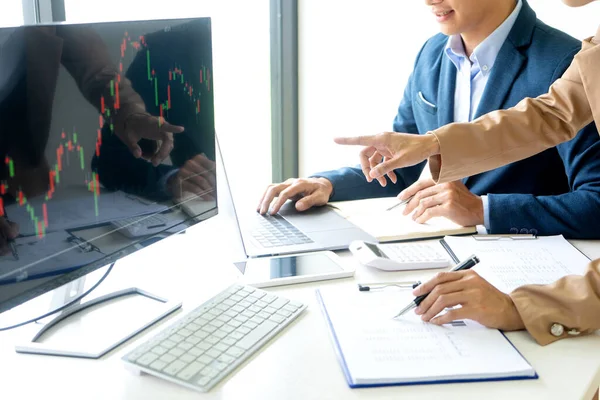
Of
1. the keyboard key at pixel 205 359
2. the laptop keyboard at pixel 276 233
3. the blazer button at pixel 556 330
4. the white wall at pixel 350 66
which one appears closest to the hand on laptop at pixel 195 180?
the laptop keyboard at pixel 276 233

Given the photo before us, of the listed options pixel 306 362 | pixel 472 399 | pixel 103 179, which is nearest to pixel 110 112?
pixel 103 179

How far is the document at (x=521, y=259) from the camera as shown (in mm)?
1200

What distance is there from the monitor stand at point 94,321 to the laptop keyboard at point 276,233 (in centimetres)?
34

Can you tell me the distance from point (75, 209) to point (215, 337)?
0.89 feet

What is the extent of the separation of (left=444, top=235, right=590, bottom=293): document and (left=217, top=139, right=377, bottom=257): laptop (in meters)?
0.21

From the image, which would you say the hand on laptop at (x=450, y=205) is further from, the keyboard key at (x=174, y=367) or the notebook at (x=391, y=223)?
the keyboard key at (x=174, y=367)

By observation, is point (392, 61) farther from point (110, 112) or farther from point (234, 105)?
point (110, 112)

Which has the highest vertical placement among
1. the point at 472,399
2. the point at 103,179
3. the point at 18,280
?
the point at 103,179

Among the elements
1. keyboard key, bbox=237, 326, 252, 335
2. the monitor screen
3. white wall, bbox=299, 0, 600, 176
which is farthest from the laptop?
white wall, bbox=299, 0, 600, 176

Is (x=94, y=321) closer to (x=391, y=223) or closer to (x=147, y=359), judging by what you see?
(x=147, y=359)

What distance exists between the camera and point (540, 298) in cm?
104

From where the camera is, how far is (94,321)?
3.44ft

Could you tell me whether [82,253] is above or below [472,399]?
above

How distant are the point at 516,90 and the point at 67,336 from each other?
1176 mm
